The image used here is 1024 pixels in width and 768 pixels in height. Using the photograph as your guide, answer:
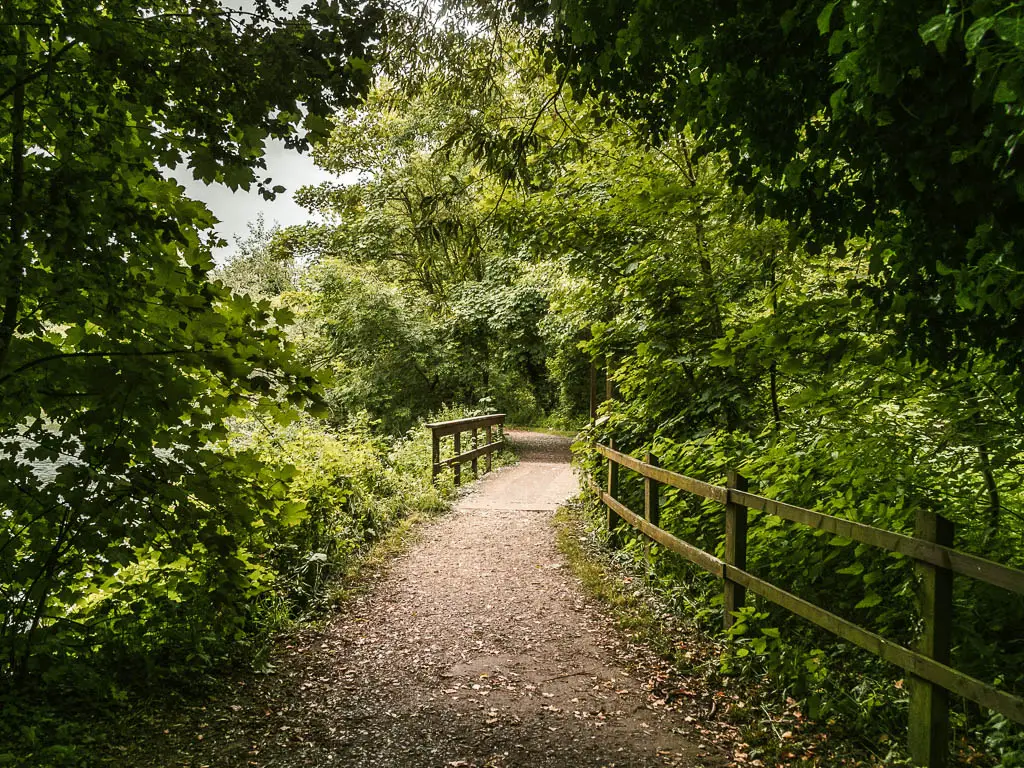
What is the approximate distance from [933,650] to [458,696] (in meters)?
2.76

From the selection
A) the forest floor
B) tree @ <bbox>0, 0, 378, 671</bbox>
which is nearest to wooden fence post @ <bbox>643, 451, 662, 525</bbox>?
the forest floor

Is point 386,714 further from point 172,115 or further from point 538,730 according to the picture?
point 172,115

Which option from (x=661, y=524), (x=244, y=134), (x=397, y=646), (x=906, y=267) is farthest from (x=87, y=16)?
(x=661, y=524)

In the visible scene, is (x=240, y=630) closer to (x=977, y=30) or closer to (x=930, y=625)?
(x=930, y=625)

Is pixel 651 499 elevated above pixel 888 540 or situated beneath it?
situated beneath

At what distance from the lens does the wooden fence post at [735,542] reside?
4.73 metres

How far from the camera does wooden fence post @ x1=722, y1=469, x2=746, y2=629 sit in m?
4.73

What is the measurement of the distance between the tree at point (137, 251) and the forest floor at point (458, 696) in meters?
1.17

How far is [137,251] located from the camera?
2891mm

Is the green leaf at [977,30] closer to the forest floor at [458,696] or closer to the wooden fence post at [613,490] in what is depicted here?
the forest floor at [458,696]

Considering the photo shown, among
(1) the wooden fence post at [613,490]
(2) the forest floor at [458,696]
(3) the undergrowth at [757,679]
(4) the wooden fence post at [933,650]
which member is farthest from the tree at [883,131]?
(1) the wooden fence post at [613,490]

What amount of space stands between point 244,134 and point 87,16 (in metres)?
0.69

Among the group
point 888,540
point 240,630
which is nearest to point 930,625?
point 888,540

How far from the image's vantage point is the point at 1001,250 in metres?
2.43
